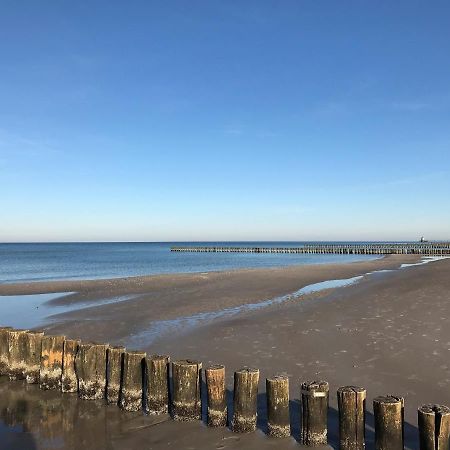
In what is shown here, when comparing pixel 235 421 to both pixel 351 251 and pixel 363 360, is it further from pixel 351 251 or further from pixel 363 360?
pixel 351 251

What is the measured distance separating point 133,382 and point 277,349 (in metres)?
4.52

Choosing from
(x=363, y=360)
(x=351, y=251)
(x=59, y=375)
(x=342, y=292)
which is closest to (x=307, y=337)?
(x=363, y=360)

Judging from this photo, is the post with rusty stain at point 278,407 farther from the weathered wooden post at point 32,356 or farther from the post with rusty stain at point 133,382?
the weathered wooden post at point 32,356

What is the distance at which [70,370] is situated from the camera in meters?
7.70

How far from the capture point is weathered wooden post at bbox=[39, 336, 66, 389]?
7812 mm

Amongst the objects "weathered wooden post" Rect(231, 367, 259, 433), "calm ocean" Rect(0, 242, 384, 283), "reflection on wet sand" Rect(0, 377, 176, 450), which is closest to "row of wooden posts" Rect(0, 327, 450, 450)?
Result: "weathered wooden post" Rect(231, 367, 259, 433)

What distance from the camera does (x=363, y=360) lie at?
941 cm

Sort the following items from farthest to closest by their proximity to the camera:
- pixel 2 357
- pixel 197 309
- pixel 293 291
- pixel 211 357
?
pixel 293 291, pixel 197 309, pixel 211 357, pixel 2 357

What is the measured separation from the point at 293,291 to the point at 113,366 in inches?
657

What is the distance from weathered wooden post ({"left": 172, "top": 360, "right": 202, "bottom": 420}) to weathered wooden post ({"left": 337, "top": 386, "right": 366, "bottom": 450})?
2.14 meters

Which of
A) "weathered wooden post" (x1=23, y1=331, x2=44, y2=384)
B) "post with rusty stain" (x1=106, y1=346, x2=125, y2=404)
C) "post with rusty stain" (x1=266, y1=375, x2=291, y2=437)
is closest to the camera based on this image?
"post with rusty stain" (x1=266, y1=375, x2=291, y2=437)

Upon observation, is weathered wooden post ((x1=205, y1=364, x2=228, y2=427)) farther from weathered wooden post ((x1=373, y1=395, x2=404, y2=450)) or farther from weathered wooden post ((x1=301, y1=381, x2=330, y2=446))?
weathered wooden post ((x1=373, y1=395, x2=404, y2=450))

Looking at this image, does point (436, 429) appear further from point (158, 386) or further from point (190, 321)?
point (190, 321)

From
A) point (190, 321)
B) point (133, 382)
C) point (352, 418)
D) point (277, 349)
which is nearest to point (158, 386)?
point (133, 382)
